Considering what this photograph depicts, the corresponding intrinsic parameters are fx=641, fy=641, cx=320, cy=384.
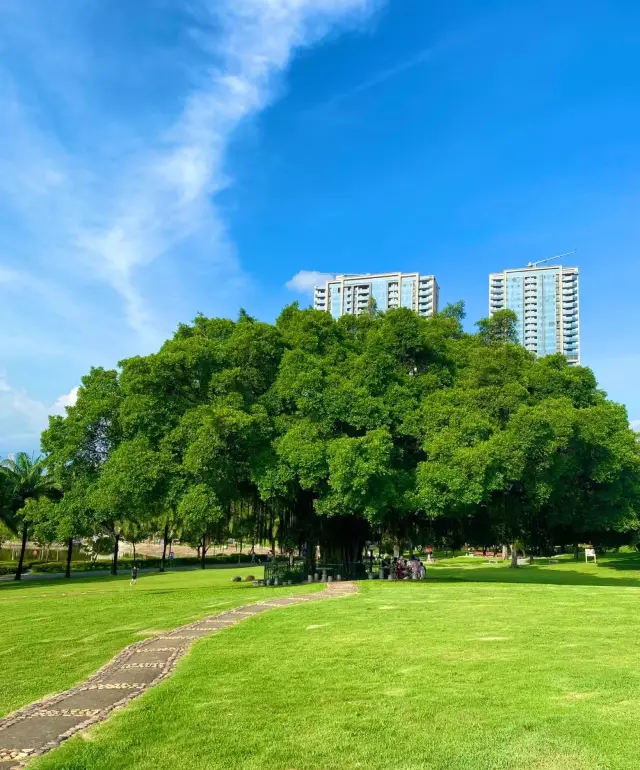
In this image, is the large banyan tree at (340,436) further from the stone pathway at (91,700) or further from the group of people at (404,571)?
the stone pathway at (91,700)

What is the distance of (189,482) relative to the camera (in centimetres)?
2292

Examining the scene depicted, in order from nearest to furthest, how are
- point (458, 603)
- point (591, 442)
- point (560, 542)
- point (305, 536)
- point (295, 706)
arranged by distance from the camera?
point (295, 706) < point (458, 603) < point (591, 442) < point (305, 536) < point (560, 542)

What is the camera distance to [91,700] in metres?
7.28

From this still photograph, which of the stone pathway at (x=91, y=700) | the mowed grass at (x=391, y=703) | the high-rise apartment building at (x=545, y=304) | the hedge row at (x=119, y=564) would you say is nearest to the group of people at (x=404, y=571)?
the mowed grass at (x=391, y=703)

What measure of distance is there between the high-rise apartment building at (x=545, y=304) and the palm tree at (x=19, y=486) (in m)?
157

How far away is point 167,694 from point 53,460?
2101cm

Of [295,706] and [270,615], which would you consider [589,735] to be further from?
[270,615]

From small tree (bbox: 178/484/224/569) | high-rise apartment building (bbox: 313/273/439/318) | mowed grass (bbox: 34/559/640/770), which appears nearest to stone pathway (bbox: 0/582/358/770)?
mowed grass (bbox: 34/559/640/770)

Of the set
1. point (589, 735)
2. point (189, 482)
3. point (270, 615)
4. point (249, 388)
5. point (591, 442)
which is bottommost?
point (270, 615)

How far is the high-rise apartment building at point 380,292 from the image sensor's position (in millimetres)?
165500

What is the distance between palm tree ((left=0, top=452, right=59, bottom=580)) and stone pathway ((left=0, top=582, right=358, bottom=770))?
1166 inches

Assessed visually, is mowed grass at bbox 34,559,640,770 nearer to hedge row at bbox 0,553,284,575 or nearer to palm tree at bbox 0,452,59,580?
palm tree at bbox 0,452,59,580

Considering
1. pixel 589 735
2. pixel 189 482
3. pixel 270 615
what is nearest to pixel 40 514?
pixel 189 482

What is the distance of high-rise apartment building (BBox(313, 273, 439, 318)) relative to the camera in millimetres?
165500
